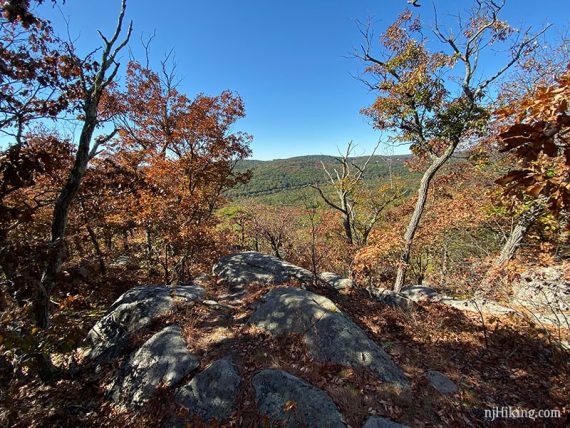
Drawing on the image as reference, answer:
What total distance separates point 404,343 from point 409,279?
16681 millimetres

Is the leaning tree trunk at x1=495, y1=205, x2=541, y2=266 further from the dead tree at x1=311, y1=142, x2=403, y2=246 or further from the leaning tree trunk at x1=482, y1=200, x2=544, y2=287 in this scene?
the dead tree at x1=311, y1=142, x2=403, y2=246

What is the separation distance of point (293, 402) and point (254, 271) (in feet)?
18.4

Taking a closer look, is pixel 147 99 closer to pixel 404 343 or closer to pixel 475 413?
pixel 404 343

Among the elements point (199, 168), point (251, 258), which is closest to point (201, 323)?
point (251, 258)

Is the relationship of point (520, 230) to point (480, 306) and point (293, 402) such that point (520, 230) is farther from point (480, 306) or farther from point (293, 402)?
point (293, 402)

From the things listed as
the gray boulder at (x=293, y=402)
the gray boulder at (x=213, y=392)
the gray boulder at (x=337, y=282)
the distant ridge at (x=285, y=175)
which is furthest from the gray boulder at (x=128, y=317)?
the distant ridge at (x=285, y=175)

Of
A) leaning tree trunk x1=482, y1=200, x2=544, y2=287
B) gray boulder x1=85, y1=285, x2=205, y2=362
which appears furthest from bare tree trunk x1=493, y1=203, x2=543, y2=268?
gray boulder x1=85, y1=285, x2=205, y2=362

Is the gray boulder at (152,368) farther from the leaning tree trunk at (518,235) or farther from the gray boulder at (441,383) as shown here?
the leaning tree trunk at (518,235)

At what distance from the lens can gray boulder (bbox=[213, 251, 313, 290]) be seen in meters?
8.88

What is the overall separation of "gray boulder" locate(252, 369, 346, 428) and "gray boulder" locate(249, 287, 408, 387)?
970 mm

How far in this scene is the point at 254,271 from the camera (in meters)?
9.36

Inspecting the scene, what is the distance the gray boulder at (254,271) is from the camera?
349 inches

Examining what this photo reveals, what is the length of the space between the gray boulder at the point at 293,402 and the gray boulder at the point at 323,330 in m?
0.97

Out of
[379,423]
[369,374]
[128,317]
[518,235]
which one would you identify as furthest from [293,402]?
[518,235]
